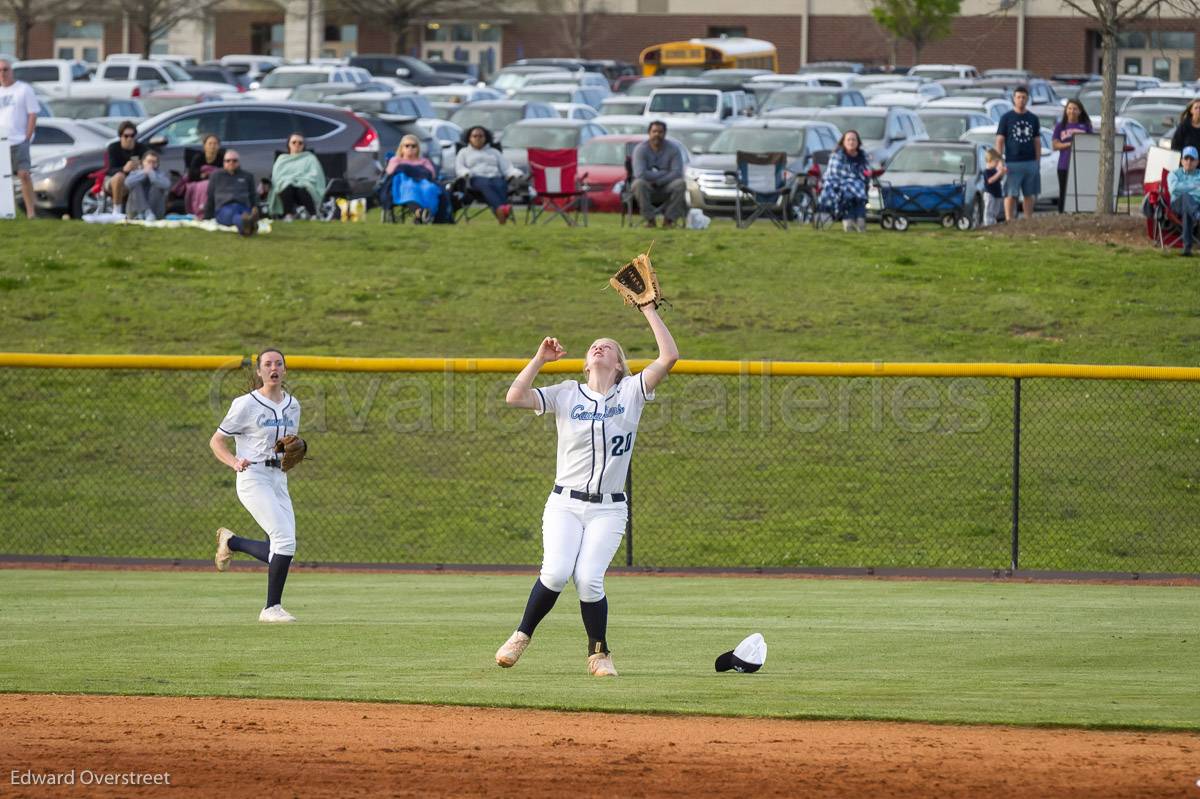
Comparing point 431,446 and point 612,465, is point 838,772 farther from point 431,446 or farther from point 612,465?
point 431,446

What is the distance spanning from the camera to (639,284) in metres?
8.67

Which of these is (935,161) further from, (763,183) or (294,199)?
(294,199)

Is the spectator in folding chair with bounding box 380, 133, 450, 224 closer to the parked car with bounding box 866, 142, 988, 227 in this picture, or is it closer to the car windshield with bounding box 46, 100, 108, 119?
the parked car with bounding box 866, 142, 988, 227

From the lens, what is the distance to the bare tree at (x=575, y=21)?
212 feet

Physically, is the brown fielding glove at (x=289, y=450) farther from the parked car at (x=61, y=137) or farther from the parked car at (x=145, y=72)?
the parked car at (x=145, y=72)

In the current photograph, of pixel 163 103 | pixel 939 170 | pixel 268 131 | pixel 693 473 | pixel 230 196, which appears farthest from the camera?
pixel 163 103

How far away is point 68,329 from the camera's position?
697 inches

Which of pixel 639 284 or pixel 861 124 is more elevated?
pixel 861 124

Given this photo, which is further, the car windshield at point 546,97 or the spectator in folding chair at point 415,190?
the car windshield at point 546,97

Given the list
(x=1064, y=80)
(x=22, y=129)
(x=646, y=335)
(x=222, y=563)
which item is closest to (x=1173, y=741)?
(x=222, y=563)

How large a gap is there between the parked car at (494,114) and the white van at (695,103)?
2.86 meters

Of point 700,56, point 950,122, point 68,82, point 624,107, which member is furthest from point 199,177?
point 700,56

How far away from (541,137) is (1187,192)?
47.6 ft

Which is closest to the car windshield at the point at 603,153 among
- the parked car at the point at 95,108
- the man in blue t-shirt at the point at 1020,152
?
the man in blue t-shirt at the point at 1020,152
